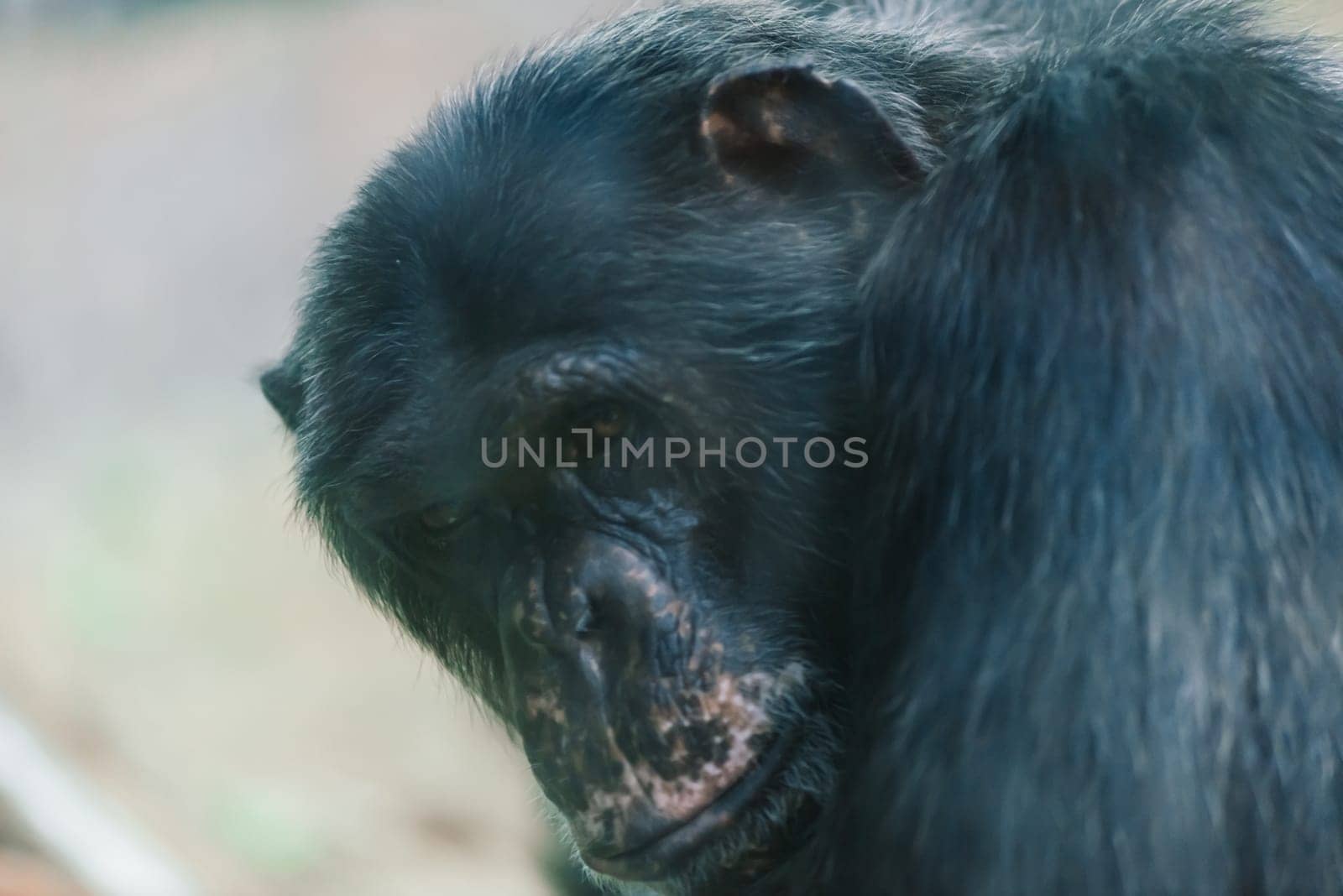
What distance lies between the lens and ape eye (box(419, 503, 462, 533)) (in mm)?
2102

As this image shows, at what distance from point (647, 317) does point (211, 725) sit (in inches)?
151

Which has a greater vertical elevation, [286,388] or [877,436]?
[286,388]

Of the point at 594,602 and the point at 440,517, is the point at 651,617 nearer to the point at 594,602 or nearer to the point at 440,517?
the point at 594,602

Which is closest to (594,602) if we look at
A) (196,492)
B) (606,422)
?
(606,422)

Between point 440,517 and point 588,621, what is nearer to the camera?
point 588,621

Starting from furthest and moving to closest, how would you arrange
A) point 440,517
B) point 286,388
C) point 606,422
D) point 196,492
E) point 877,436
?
point 196,492 → point 286,388 → point 440,517 → point 606,422 → point 877,436

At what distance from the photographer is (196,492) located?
6285 mm

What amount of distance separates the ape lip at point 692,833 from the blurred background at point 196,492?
2.18 m

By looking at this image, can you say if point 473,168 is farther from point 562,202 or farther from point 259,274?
point 259,274

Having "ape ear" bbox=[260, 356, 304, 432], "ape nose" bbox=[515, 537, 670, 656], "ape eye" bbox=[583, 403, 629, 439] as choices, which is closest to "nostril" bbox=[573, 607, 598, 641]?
"ape nose" bbox=[515, 537, 670, 656]

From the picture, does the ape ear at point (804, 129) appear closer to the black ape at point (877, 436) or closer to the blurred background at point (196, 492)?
the black ape at point (877, 436)

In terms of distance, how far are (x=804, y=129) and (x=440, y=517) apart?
0.80 metres

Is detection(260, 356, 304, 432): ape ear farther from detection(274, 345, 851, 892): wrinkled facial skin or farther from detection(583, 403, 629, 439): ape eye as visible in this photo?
detection(583, 403, 629, 439): ape eye

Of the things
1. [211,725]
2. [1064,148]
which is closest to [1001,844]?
[1064,148]
